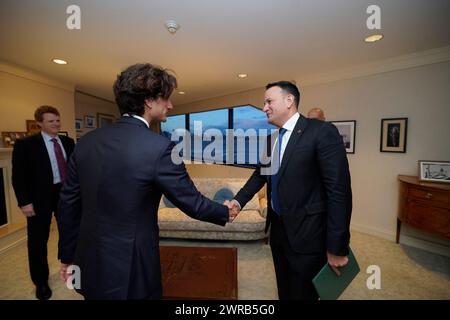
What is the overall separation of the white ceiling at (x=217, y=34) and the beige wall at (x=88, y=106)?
69.1 inches

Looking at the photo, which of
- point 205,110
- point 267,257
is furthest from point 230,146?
point 267,257

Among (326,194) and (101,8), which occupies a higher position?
(101,8)

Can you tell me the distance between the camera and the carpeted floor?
6.65 feet

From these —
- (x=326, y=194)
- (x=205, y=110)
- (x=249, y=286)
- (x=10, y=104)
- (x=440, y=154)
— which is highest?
(x=205, y=110)

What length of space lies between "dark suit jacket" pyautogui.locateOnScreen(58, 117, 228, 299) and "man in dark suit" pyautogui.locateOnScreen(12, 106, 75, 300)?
1.27 meters

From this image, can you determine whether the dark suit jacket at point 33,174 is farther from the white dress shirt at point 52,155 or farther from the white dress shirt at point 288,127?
the white dress shirt at point 288,127

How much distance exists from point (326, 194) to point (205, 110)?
5114 mm

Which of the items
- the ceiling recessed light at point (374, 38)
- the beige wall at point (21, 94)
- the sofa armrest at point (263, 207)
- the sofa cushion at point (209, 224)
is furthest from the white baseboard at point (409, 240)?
the beige wall at point (21, 94)

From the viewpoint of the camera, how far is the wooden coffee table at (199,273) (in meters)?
1.63

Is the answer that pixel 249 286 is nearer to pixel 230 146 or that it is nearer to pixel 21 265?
pixel 21 265

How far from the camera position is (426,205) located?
246cm

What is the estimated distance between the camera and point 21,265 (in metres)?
2.50

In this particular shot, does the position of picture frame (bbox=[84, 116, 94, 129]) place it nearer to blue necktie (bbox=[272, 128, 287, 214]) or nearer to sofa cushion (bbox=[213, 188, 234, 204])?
sofa cushion (bbox=[213, 188, 234, 204])
